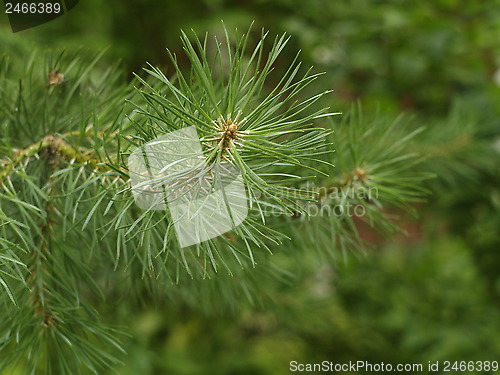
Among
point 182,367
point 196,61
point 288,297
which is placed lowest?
point 182,367

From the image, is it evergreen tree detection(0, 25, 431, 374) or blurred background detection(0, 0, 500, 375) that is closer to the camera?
evergreen tree detection(0, 25, 431, 374)

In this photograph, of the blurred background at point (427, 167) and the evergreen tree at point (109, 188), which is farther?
the blurred background at point (427, 167)

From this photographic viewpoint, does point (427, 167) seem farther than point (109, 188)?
Yes

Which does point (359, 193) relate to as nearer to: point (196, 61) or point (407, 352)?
point (196, 61)

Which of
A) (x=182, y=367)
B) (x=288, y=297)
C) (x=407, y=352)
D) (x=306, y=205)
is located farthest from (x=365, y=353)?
(x=306, y=205)

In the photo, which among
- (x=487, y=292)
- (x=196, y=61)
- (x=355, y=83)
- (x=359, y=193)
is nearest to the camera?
(x=196, y=61)

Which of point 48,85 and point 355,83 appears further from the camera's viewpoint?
point 355,83

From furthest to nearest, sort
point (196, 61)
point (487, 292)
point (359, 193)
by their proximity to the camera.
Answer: point (487, 292) → point (359, 193) → point (196, 61)

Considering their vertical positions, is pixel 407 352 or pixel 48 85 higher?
pixel 48 85
